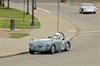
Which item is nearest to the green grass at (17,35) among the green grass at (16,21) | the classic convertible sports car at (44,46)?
the green grass at (16,21)

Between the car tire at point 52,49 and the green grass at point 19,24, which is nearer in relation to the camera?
the car tire at point 52,49

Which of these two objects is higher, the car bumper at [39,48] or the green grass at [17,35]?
the car bumper at [39,48]

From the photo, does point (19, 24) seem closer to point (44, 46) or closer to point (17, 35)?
point (17, 35)

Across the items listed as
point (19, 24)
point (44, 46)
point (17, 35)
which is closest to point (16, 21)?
point (19, 24)

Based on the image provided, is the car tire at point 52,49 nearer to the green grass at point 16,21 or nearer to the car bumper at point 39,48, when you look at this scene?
the car bumper at point 39,48

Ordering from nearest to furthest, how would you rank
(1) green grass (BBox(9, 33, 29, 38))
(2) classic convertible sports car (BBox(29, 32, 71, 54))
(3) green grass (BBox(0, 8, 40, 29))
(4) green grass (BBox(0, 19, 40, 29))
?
(2) classic convertible sports car (BBox(29, 32, 71, 54)) < (1) green grass (BBox(9, 33, 29, 38)) < (4) green grass (BBox(0, 19, 40, 29)) < (3) green grass (BBox(0, 8, 40, 29))

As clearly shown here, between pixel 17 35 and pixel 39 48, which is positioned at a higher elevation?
pixel 39 48

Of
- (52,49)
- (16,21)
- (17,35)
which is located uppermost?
(16,21)

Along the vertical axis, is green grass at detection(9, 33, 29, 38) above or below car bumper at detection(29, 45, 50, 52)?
below

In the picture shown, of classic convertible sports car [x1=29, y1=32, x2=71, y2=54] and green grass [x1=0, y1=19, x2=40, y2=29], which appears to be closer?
classic convertible sports car [x1=29, y1=32, x2=71, y2=54]

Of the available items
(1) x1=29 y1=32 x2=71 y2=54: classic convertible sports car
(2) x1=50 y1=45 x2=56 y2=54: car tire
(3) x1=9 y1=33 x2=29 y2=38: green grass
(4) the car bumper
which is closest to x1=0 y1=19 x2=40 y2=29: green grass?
(3) x1=9 y1=33 x2=29 y2=38: green grass

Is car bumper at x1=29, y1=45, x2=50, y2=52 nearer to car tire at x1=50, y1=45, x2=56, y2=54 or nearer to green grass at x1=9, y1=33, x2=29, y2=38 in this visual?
car tire at x1=50, y1=45, x2=56, y2=54

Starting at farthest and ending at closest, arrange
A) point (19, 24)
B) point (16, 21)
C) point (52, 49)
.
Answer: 1. point (16, 21)
2. point (19, 24)
3. point (52, 49)

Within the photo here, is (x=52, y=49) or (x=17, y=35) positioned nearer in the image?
(x=52, y=49)
